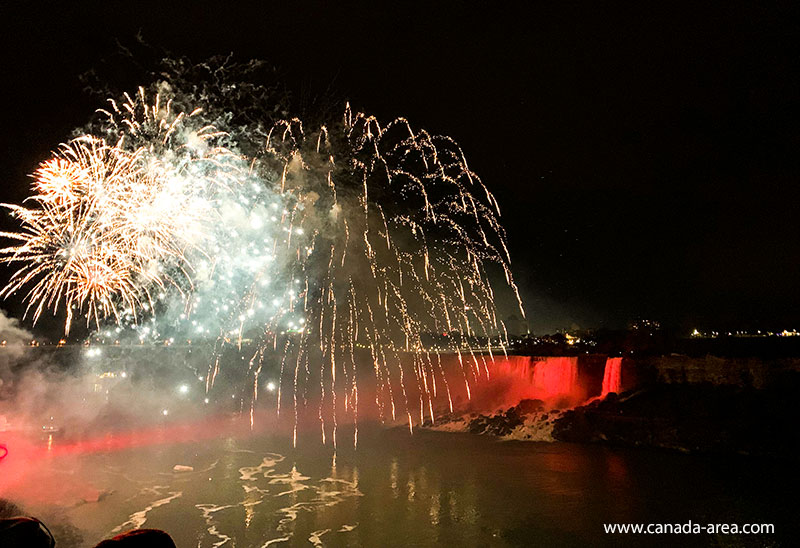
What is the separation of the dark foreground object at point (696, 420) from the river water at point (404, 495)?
128 cm

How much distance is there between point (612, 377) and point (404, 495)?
18.4 metres

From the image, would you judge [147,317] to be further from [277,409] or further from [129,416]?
→ [277,409]

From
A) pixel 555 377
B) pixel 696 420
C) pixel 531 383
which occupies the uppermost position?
pixel 555 377

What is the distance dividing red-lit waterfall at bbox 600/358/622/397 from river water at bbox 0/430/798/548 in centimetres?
653

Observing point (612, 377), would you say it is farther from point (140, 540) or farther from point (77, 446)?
point (140, 540)

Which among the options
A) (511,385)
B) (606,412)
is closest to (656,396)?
(606,412)

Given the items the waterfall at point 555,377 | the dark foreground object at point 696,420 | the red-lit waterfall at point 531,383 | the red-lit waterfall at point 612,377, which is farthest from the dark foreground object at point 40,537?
the waterfall at point 555,377

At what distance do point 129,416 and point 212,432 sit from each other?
5.95 metres

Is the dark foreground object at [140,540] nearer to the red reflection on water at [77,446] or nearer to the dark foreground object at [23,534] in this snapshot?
the dark foreground object at [23,534]

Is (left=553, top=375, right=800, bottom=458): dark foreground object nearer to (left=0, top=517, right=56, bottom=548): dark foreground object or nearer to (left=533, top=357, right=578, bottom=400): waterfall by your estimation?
(left=533, top=357, right=578, bottom=400): waterfall

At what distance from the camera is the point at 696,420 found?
1024 inches

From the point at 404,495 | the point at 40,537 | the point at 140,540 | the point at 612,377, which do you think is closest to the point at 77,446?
the point at 404,495

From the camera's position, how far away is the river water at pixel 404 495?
14078 millimetres

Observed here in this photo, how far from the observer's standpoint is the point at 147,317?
37.9m
